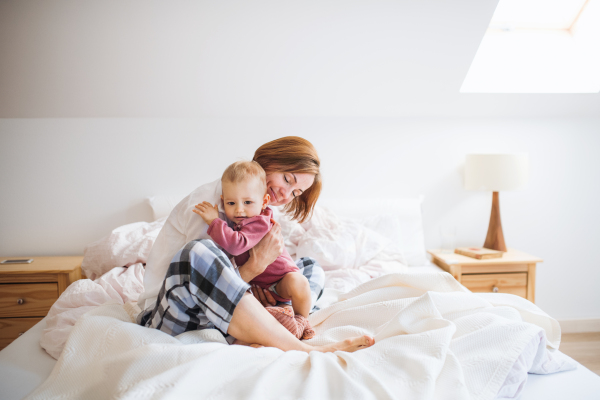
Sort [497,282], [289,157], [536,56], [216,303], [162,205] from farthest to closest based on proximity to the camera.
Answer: [536,56]
[162,205]
[497,282]
[289,157]
[216,303]

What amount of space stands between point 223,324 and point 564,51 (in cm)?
283

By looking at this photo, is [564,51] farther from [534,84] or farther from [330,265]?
[330,265]

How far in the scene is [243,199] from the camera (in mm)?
1259

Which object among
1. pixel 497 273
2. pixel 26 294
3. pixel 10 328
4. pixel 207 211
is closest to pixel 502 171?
pixel 497 273

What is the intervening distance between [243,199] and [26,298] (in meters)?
1.67

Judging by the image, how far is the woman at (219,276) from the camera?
1053 millimetres

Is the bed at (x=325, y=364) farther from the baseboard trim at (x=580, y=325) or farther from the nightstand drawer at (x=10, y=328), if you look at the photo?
the baseboard trim at (x=580, y=325)

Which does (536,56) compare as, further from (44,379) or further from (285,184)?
(44,379)

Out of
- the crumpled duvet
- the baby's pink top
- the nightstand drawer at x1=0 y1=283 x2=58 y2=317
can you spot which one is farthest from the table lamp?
the nightstand drawer at x1=0 y1=283 x2=58 y2=317

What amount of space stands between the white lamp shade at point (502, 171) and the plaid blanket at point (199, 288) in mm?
1881

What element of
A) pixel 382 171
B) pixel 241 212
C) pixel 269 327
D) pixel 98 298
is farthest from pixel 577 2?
pixel 98 298

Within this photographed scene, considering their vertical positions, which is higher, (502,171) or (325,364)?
(502,171)

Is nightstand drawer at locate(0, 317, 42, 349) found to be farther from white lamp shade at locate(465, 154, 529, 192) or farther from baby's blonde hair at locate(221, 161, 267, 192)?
white lamp shade at locate(465, 154, 529, 192)

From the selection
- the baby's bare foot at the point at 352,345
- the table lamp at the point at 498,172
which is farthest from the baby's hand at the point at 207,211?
the table lamp at the point at 498,172
